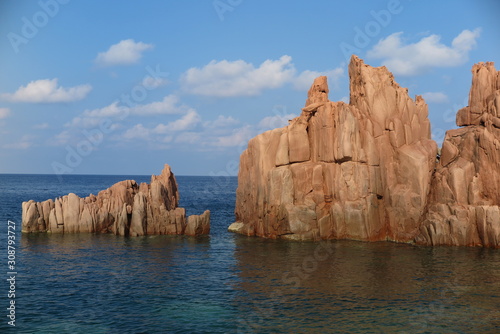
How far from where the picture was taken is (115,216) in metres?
72.2

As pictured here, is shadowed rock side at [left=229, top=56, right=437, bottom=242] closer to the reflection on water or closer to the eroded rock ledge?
the eroded rock ledge

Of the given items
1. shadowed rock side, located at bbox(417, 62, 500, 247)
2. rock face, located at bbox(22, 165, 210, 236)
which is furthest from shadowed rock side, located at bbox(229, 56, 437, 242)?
rock face, located at bbox(22, 165, 210, 236)

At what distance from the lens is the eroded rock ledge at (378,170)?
6000 cm

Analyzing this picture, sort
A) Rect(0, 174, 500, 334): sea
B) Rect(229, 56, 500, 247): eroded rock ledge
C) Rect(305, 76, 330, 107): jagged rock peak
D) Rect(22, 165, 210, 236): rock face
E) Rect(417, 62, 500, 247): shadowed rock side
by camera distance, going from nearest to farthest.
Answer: Rect(0, 174, 500, 334): sea → Rect(417, 62, 500, 247): shadowed rock side → Rect(229, 56, 500, 247): eroded rock ledge → Rect(22, 165, 210, 236): rock face → Rect(305, 76, 330, 107): jagged rock peak

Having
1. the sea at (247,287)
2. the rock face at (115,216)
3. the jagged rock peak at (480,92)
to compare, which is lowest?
the sea at (247,287)

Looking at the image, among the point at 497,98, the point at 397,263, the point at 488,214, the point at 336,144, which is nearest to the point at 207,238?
the point at 336,144

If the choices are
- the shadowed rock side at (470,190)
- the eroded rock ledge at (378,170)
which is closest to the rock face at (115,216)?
the eroded rock ledge at (378,170)

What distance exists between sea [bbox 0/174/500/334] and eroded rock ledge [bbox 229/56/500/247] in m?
3.35

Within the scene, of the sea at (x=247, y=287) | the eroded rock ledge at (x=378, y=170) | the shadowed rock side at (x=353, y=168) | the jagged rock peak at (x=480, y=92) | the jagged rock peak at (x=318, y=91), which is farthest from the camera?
the jagged rock peak at (x=318, y=91)

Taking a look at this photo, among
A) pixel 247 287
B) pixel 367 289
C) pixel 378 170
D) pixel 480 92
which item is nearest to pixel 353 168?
pixel 378 170

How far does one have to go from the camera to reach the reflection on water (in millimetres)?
33625

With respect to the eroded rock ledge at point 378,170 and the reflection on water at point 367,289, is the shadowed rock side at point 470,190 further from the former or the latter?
the reflection on water at point 367,289

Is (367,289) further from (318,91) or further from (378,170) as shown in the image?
(318,91)

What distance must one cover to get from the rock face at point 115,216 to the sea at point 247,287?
→ 6.71 m
